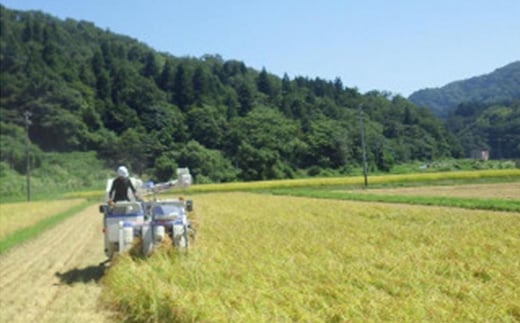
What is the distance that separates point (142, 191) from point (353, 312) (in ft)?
27.9

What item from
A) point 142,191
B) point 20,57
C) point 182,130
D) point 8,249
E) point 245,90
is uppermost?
point 20,57

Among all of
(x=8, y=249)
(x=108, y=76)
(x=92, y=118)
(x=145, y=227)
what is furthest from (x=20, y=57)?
(x=145, y=227)

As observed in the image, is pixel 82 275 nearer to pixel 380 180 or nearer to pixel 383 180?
pixel 380 180

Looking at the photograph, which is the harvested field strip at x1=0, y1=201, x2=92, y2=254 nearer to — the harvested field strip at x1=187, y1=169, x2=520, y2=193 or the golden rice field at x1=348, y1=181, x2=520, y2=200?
the golden rice field at x1=348, y1=181, x2=520, y2=200

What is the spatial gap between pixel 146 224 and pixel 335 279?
4802mm

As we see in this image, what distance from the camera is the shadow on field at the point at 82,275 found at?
11.6 meters

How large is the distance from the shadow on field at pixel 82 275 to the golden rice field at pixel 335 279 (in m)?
0.97

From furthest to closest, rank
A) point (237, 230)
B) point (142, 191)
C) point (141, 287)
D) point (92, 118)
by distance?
1. point (92, 118)
2. point (237, 230)
3. point (142, 191)
4. point (141, 287)

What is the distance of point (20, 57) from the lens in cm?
10544

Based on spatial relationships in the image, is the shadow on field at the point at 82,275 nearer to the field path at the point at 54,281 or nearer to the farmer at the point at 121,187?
the field path at the point at 54,281

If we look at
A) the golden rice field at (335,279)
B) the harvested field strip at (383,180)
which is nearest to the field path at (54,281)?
the golden rice field at (335,279)

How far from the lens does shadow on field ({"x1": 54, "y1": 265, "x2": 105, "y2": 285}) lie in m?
11.6

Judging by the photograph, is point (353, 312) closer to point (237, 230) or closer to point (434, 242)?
point (434, 242)

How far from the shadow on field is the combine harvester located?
54cm
